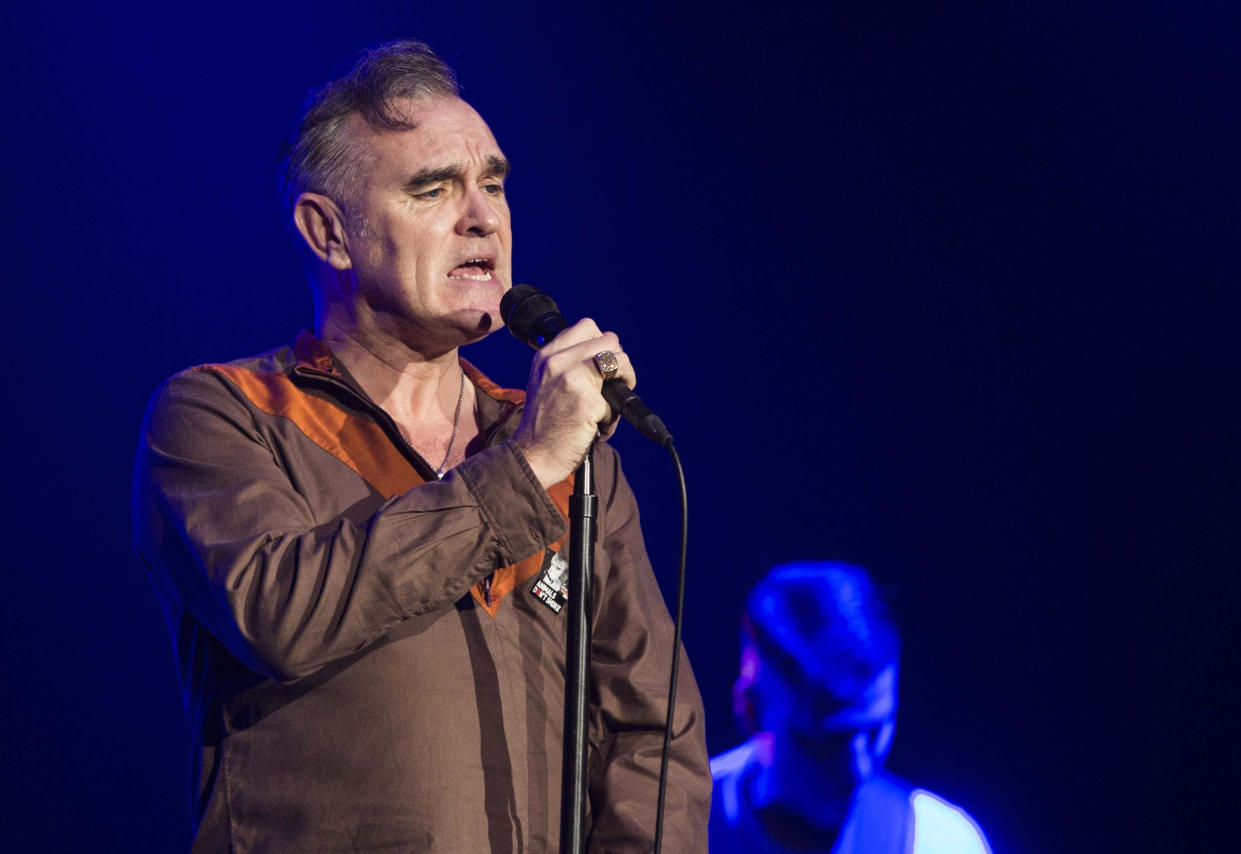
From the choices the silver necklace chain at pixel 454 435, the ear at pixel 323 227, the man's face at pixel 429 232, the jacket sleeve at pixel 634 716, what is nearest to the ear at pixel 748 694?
the jacket sleeve at pixel 634 716

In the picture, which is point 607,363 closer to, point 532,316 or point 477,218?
point 532,316

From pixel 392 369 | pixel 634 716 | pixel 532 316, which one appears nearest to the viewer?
pixel 532 316

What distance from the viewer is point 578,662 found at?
125 cm

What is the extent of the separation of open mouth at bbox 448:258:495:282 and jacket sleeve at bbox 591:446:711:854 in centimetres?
38

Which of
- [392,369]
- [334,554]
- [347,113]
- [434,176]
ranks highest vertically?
[347,113]

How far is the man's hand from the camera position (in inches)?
50.1

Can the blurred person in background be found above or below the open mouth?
below

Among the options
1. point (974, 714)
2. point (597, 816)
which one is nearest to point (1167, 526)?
point (974, 714)

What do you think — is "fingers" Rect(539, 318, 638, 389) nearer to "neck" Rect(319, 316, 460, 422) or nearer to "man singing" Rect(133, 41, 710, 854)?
"man singing" Rect(133, 41, 710, 854)

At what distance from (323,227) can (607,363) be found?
2.41ft

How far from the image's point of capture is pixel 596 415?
127 cm

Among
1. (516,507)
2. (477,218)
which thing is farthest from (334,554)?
(477,218)

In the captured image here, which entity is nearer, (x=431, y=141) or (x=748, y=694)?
(x=431, y=141)

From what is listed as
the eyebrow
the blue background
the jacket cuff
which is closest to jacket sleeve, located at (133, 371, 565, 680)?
the jacket cuff
